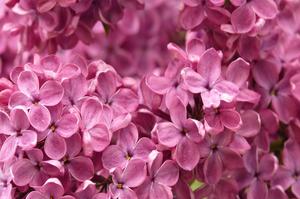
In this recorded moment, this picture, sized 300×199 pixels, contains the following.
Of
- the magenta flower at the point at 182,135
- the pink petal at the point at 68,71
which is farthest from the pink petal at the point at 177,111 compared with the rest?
the pink petal at the point at 68,71

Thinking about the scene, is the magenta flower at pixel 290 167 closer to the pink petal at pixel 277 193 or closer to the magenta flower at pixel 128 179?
the pink petal at pixel 277 193

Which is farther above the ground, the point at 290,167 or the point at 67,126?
the point at 67,126

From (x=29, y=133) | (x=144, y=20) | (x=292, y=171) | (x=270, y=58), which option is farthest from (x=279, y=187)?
(x=144, y=20)

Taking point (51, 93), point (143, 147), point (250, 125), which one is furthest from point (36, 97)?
point (250, 125)

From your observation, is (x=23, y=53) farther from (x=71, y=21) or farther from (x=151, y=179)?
(x=151, y=179)

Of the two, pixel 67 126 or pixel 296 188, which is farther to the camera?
pixel 296 188

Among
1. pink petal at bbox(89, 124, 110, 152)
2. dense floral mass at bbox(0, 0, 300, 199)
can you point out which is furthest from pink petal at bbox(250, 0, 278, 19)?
pink petal at bbox(89, 124, 110, 152)

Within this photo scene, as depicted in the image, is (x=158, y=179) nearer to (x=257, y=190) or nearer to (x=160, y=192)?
(x=160, y=192)
